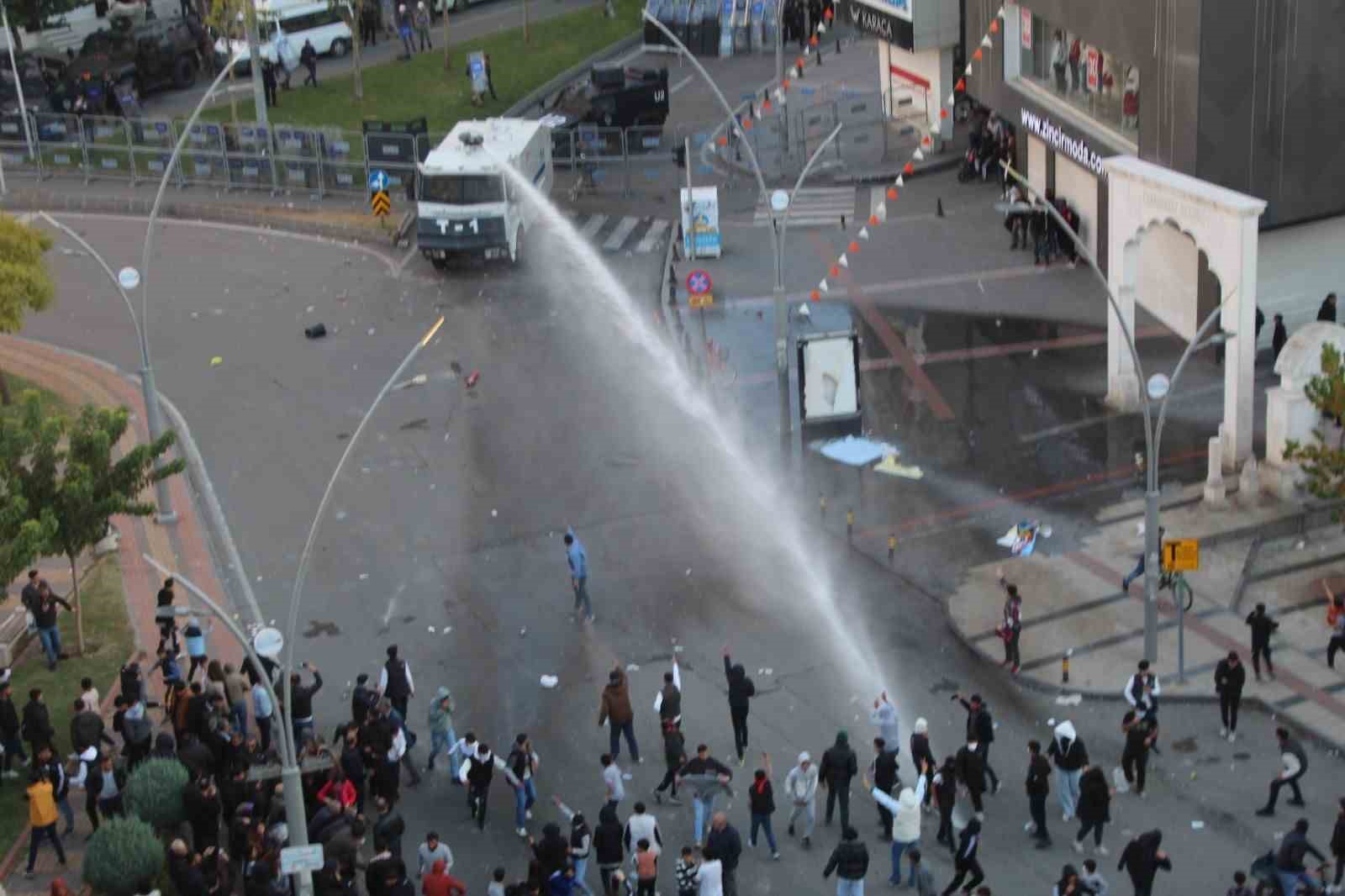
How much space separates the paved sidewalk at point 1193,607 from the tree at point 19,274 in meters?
16.7

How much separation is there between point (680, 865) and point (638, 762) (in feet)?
13.0

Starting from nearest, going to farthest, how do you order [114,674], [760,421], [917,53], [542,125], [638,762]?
[638,762] < [114,674] < [760,421] < [542,125] < [917,53]

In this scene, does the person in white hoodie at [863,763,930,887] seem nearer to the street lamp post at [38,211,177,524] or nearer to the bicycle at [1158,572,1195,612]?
the bicycle at [1158,572,1195,612]

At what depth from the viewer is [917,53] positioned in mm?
49719

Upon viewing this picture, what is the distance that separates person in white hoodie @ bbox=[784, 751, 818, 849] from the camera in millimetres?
20875

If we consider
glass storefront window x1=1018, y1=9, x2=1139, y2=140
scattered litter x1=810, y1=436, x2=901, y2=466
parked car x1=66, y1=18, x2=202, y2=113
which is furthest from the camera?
parked car x1=66, y1=18, x2=202, y2=113

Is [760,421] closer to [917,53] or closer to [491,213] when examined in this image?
[491,213]

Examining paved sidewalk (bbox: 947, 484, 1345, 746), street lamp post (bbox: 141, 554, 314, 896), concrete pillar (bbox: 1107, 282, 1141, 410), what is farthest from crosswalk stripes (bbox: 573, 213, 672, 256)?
→ street lamp post (bbox: 141, 554, 314, 896)

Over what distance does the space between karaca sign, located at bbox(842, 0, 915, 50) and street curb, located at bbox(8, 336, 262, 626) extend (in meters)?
21.0

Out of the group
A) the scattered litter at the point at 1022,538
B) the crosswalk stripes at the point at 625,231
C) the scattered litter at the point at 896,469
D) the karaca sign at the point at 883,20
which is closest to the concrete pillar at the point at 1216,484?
the scattered litter at the point at 1022,538

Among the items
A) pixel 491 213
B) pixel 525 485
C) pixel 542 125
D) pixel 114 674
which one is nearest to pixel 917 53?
pixel 542 125

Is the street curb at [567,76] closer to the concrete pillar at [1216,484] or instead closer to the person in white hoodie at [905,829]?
the concrete pillar at [1216,484]

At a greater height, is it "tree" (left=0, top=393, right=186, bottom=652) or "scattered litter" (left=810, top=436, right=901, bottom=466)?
"tree" (left=0, top=393, right=186, bottom=652)

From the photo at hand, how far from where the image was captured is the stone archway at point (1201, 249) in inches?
1128
